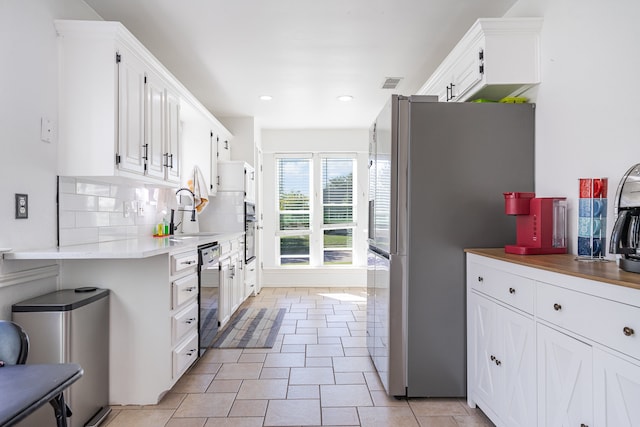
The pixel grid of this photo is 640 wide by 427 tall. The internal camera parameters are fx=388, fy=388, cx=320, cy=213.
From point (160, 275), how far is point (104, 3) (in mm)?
1853

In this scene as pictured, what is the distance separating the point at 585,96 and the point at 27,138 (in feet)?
9.58

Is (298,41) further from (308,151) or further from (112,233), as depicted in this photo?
(308,151)

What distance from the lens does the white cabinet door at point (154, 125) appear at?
2820 mm

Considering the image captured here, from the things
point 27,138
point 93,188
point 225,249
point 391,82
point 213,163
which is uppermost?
point 391,82

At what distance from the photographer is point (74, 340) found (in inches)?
77.2

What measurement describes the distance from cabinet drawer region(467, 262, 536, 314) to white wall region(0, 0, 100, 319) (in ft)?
7.94

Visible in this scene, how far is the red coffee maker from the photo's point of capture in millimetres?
2023

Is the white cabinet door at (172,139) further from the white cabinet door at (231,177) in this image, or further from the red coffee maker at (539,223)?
the red coffee maker at (539,223)

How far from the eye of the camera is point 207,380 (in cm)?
271

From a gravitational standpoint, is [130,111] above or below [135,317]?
above

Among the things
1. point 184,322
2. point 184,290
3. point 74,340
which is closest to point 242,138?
point 184,290

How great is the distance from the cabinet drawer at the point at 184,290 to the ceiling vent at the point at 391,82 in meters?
2.75

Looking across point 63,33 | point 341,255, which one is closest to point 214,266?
point 63,33

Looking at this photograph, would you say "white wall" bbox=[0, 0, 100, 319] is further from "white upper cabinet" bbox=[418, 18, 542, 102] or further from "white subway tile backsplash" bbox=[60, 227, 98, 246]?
"white upper cabinet" bbox=[418, 18, 542, 102]
